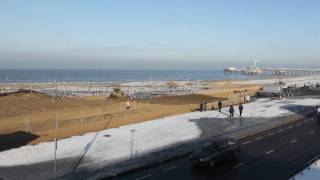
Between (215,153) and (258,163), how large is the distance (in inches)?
109

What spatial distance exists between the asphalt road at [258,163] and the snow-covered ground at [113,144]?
288cm

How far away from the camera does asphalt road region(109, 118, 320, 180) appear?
23.2 meters

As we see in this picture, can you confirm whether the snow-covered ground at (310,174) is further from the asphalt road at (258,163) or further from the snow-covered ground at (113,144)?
the snow-covered ground at (113,144)

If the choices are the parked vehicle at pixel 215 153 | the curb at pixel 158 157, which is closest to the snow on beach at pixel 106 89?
the curb at pixel 158 157

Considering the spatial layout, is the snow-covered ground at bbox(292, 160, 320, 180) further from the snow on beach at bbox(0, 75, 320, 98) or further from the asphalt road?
the snow on beach at bbox(0, 75, 320, 98)

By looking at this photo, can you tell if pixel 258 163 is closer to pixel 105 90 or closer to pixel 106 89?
pixel 105 90

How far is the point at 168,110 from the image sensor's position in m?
51.5

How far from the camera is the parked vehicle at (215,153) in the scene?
24281 mm

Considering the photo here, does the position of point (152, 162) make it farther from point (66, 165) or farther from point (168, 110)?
point (168, 110)

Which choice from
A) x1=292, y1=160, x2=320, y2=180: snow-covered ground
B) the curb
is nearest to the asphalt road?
the curb

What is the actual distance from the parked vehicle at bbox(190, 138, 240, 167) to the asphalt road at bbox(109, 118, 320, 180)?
358 millimetres

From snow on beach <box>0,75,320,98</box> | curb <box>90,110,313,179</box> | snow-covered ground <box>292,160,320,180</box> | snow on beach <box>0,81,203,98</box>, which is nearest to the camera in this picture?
snow-covered ground <box>292,160,320,180</box>

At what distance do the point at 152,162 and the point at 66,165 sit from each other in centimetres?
456

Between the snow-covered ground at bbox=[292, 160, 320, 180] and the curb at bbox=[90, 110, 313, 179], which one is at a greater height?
the snow-covered ground at bbox=[292, 160, 320, 180]
